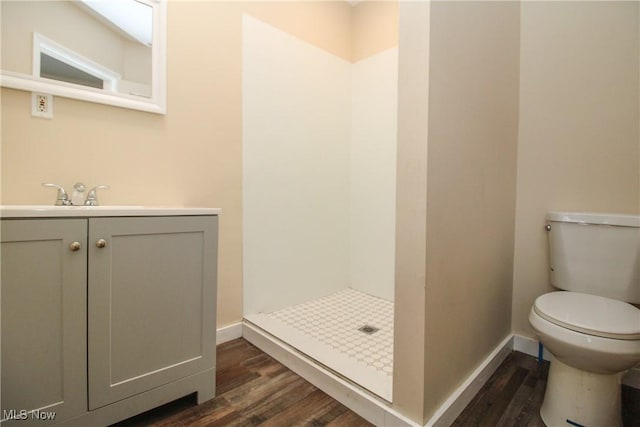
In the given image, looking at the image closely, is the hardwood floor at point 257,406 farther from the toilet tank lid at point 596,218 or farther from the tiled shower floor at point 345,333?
the toilet tank lid at point 596,218

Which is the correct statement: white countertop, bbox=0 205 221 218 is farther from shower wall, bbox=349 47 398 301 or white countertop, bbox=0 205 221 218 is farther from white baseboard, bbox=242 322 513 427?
shower wall, bbox=349 47 398 301

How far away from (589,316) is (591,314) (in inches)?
1.1

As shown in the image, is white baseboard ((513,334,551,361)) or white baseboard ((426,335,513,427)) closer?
white baseboard ((426,335,513,427))


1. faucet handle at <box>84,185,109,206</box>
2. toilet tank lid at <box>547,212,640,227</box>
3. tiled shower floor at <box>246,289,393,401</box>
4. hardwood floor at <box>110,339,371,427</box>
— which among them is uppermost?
faucet handle at <box>84,185,109,206</box>

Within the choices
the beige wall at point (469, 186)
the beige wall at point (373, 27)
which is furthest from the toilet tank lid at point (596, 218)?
the beige wall at point (373, 27)

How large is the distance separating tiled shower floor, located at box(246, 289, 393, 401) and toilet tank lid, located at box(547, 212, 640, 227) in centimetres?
105

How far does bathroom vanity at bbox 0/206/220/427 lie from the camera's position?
2.90 feet

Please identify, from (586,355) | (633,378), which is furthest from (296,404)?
(633,378)

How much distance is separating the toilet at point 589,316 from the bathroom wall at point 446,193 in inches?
11.3

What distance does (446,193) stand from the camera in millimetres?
1070

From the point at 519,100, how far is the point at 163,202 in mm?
1997

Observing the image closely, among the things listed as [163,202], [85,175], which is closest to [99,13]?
[85,175]

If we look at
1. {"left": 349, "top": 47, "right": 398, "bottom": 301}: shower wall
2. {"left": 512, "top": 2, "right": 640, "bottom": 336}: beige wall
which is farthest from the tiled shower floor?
{"left": 512, "top": 2, "right": 640, "bottom": 336}: beige wall

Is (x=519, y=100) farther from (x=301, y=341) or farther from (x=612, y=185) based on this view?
(x=301, y=341)
